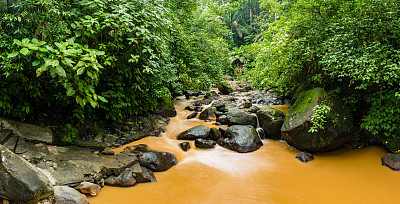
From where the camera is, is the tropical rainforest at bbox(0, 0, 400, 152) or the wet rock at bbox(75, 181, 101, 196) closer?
the wet rock at bbox(75, 181, 101, 196)

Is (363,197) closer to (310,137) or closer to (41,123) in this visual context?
(310,137)

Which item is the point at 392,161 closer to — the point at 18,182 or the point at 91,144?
the point at 18,182

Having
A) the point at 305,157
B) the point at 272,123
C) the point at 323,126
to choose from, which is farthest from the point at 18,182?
the point at 272,123

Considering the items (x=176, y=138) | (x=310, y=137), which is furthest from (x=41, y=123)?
(x=310, y=137)

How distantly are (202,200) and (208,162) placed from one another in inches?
58.4

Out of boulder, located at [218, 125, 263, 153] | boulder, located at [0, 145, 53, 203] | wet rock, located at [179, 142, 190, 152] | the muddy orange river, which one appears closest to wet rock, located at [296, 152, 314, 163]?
the muddy orange river

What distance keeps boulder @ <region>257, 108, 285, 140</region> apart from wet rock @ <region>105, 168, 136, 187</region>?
4.14 meters

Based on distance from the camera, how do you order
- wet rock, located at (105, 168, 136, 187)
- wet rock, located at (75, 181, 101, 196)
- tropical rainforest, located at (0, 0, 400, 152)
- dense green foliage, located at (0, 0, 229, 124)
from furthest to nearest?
wet rock, located at (105, 168, 136, 187)
tropical rainforest, located at (0, 0, 400, 152)
wet rock, located at (75, 181, 101, 196)
dense green foliage, located at (0, 0, 229, 124)

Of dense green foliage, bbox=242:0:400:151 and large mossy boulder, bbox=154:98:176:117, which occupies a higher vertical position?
dense green foliage, bbox=242:0:400:151

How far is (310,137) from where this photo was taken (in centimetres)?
443

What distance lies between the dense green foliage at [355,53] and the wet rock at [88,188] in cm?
489

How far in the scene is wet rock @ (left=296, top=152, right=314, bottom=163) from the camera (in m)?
4.35

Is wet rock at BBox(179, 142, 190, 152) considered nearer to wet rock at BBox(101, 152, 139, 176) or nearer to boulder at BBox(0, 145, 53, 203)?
wet rock at BBox(101, 152, 139, 176)

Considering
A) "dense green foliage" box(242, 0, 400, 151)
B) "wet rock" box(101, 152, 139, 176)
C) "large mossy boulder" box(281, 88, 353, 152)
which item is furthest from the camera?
"large mossy boulder" box(281, 88, 353, 152)
